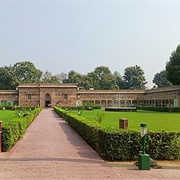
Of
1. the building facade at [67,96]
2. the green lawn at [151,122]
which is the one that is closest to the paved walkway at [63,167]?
the green lawn at [151,122]

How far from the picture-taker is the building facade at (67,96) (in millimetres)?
61344

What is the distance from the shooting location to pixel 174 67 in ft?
142

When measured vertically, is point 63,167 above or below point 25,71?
below

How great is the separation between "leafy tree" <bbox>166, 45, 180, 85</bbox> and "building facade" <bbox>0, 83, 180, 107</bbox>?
13.2 m

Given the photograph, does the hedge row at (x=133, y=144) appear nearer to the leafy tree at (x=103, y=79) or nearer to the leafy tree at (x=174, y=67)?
the leafy tree at (x=174, y=67)

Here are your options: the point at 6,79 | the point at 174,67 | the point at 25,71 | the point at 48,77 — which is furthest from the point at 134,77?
the point at 174,67

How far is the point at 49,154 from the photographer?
8664 millimetres

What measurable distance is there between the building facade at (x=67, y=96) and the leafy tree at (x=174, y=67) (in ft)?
43.3

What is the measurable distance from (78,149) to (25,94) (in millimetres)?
53771

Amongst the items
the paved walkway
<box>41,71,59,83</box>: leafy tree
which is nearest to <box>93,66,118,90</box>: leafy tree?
<box>41,71,59,83</box>: leafy tree

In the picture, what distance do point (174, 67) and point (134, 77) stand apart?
132ft

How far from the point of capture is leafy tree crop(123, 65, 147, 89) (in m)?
84.0

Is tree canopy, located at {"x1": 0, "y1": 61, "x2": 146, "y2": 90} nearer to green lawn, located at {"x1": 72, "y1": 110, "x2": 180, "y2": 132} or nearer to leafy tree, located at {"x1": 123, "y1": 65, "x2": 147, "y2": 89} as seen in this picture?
leafy tree, located at {"x1": 123, "y1": 65, "x2": 147, "y2": 89}

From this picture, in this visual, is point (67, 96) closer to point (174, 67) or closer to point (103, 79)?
point (103, 79)
